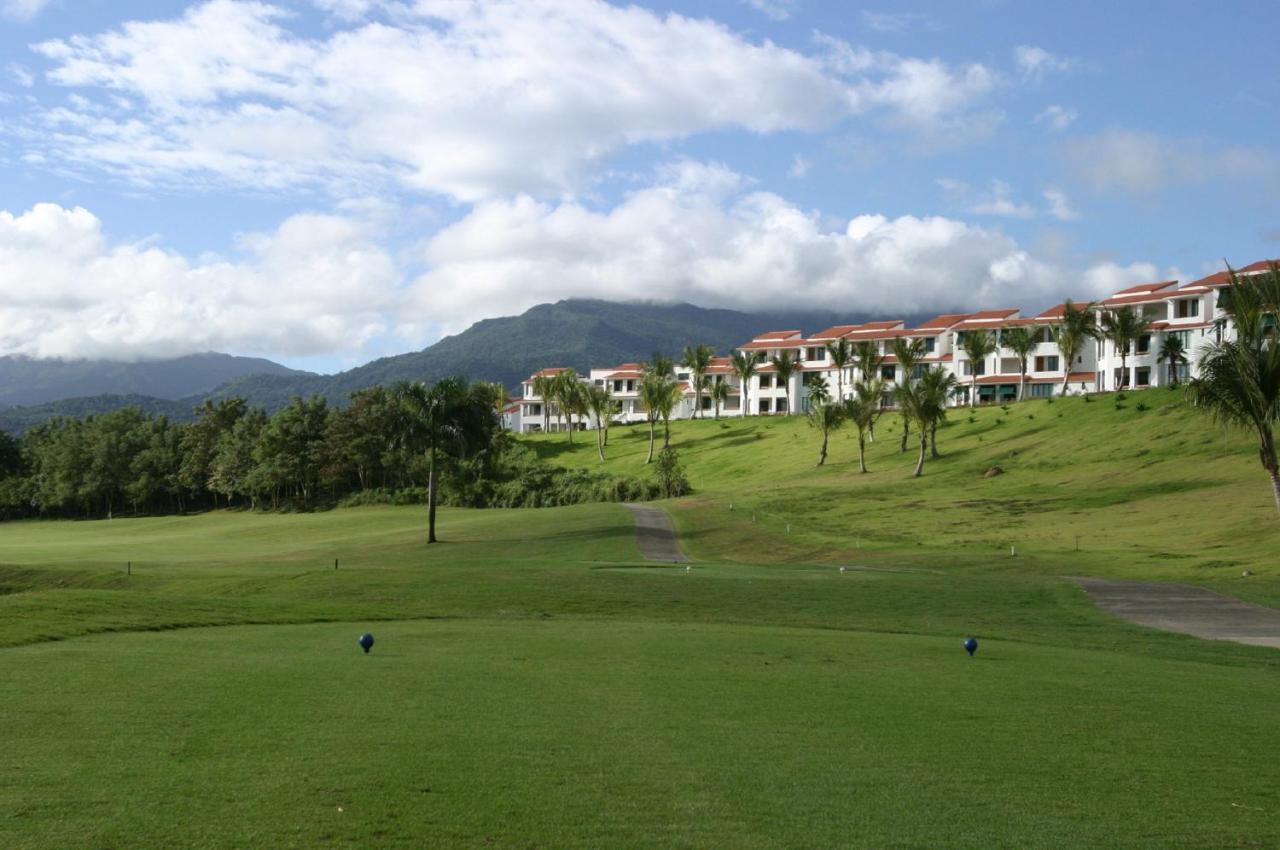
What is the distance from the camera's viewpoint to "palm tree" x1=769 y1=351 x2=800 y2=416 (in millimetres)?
148375

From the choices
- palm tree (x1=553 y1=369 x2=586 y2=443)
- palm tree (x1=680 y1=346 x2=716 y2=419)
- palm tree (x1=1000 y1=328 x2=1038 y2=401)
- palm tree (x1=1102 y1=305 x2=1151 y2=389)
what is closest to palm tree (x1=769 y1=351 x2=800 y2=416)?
palm tree (x1=680 y1=346 x2=716 y2=419)

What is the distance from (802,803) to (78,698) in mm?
8651

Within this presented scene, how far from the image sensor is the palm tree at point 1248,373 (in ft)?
133

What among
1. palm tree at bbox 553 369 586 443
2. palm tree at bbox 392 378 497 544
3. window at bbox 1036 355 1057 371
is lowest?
palm tree at bbox 392 378 497 544

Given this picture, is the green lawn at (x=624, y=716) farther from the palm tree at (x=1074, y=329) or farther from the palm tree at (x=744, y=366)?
the palm tree at (x=744, y=366)

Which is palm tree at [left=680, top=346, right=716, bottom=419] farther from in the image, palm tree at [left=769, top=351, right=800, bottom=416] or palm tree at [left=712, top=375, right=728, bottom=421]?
palm tree at [left=769, top=351, right=800, bottom=416]

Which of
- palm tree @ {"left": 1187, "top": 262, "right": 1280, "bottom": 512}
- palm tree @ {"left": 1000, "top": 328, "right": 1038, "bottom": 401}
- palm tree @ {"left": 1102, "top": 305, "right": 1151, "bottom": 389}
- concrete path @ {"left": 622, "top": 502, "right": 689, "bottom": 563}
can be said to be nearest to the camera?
palm tree @ {"left": 1187, "top": 262, "right": 1280, "bottom": 512}

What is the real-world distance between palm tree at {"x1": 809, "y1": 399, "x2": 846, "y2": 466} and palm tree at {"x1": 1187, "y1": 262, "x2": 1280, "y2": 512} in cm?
5408

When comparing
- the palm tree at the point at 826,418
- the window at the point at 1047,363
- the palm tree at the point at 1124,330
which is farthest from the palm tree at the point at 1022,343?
the palm tree at the point at 826,418

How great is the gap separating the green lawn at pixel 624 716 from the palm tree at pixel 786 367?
111m

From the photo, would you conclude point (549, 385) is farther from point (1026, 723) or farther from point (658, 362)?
point (1026, 723)

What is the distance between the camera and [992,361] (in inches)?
5502

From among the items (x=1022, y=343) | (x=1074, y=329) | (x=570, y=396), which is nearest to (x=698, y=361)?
Answer: (x=570, y=396)

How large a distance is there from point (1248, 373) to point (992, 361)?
102 m
